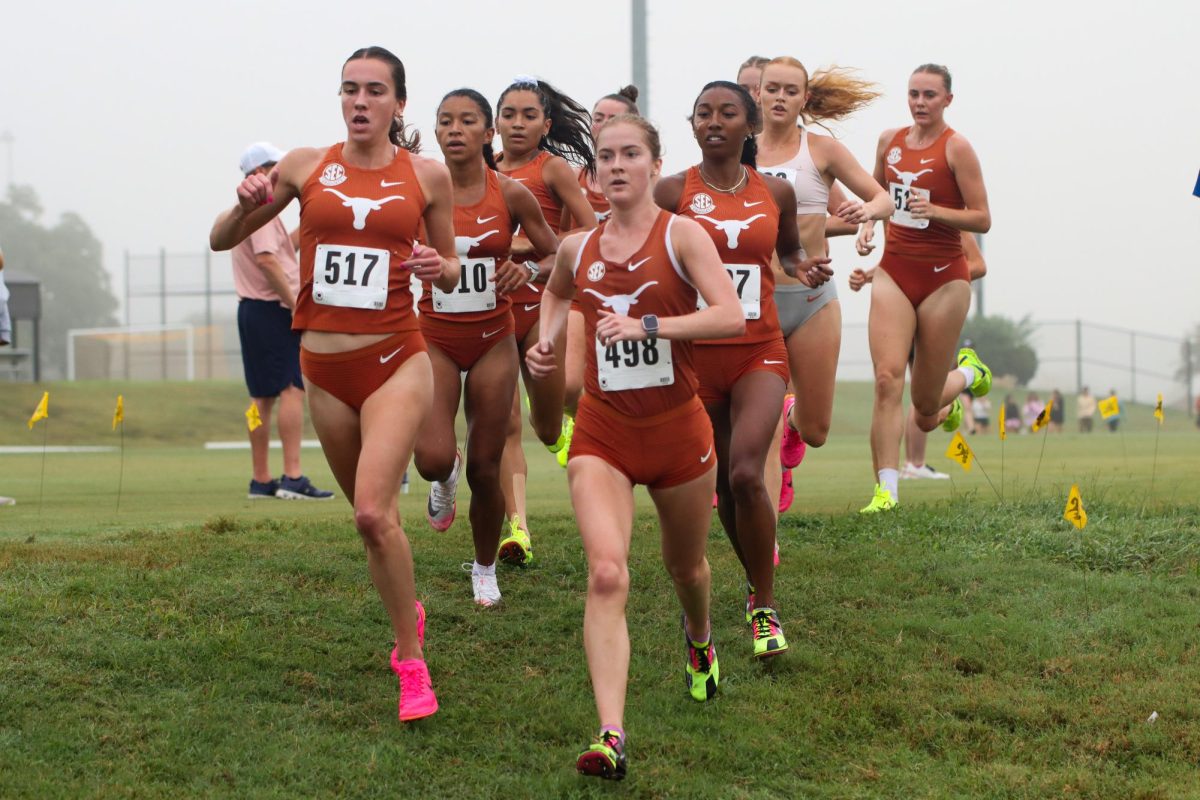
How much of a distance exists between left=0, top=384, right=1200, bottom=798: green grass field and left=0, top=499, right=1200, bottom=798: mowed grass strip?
0.02 meters

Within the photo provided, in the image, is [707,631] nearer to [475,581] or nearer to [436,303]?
[475,581]

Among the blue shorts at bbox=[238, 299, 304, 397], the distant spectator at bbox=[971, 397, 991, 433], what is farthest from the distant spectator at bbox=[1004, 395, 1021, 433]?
the blue shorts at bbox=[238, 299, 304, 397]

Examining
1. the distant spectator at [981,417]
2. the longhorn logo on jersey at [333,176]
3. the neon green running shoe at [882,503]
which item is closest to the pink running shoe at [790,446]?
the neon green running shoe at [882,503]

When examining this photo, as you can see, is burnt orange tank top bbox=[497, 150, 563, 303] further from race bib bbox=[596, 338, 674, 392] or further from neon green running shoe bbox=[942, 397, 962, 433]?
neon green running shoe bbox=[942, 397, 962, 433]

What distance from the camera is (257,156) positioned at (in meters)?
10.2

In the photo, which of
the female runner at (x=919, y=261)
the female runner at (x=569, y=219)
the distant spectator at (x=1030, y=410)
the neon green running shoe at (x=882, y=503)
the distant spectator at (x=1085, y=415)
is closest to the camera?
the female runner at (x=569, y=219)

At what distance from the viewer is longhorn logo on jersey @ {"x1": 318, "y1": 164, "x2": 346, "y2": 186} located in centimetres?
581

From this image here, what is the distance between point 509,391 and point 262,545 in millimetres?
1762

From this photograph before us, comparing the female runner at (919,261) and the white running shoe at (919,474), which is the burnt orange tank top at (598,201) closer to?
the female runner at (919,261)

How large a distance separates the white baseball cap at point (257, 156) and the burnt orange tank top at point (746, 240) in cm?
443

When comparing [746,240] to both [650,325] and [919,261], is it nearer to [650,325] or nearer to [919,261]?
[650,325]

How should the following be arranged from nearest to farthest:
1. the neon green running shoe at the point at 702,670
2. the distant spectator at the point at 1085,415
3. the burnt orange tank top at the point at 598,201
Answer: the neon green running shoe at the point at 702,670 < the burnt orange tank top at the point at 598,201 < the distant spectator at the point at 1085,415

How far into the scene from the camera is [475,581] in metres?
7.34

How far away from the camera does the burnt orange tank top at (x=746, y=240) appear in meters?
6.63
